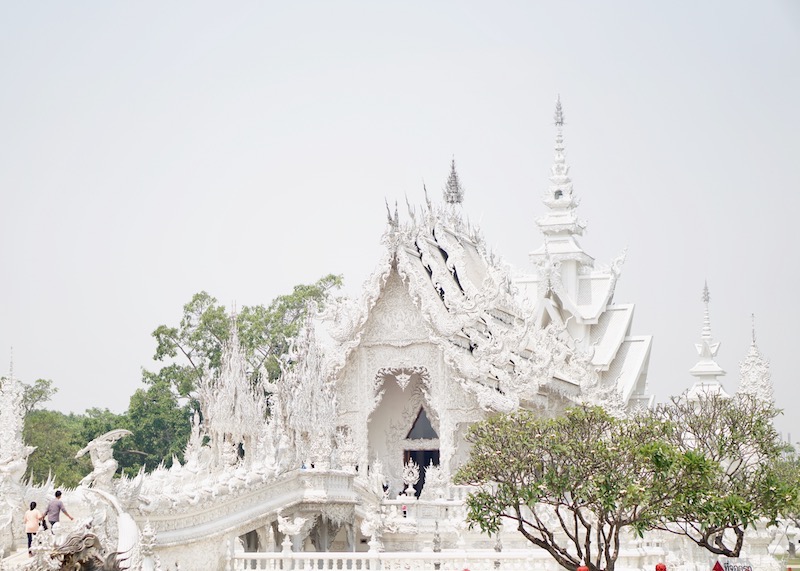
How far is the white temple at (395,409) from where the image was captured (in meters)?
19.9

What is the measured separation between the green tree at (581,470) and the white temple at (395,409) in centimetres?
118

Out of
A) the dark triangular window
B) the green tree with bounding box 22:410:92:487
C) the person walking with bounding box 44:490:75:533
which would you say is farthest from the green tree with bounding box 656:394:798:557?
the green tree with bounding box 22:410:92:487

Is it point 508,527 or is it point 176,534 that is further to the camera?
point 508,527

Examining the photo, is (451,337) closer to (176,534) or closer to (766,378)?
(176,534)

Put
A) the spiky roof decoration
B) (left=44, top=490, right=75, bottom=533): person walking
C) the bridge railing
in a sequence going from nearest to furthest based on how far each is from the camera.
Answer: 1. (left=44, top=490, right=75, bottom=533): person walking
2. the bridge railing
3. the spiky roof decoration

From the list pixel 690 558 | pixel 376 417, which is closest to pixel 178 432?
pixel 376 417

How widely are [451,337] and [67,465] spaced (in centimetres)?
1430

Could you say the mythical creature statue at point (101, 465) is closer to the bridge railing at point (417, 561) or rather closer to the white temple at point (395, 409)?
the white temple at point (395, 409)

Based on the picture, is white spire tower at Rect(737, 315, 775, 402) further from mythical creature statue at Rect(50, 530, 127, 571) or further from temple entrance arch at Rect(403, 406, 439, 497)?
mythical creature statue at Rect(50, 530, 127, 571)

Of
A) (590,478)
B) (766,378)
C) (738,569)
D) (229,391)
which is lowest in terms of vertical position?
(738,569)

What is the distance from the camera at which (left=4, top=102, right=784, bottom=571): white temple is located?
19875 millimetres

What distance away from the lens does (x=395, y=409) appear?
31.1 metres

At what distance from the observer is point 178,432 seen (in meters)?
41.6

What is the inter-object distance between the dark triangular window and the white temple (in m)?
0.05
